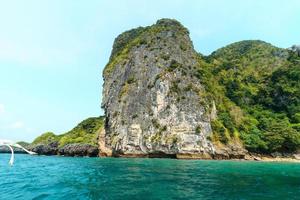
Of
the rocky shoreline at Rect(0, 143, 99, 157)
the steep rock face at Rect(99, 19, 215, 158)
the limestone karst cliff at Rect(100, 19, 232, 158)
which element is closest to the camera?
the limestone karst cliff at Rect(100, 19, 232, 158)

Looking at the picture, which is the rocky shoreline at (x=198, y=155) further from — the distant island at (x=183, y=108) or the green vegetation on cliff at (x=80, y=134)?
the green vegetation on cliff at (x=80, y=134)

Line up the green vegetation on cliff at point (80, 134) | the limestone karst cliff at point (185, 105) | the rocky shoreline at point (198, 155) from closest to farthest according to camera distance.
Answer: the rocky shoreline at point (198, 155), the limestone karst cliff at point (185, 105), the green vegetation on cliff at point (80, 134)

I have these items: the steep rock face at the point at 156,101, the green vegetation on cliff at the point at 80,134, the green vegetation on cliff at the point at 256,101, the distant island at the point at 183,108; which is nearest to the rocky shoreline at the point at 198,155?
the distant island at the point at 183,108

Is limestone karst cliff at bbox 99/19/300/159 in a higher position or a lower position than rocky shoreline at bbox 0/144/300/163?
higher

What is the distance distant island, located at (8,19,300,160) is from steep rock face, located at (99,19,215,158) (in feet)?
0.66

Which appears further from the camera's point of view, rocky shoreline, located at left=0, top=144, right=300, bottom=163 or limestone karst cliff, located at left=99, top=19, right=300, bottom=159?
limestone karst cliff, located at left=99, top=19, right=300, bottom=159

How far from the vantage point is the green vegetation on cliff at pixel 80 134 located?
9119cm

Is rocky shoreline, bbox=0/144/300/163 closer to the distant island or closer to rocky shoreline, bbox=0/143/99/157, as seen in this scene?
rocky shoreline, bbox=0/143/99/157

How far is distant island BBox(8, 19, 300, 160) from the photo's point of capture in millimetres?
66000

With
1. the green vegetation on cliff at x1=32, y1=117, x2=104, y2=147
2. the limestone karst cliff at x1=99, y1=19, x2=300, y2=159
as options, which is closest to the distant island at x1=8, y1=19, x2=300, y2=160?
the limestone karst cliff at x1=99, y1=19, x2=300, y2=159

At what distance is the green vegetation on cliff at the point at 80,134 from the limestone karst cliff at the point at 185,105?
14795 mm

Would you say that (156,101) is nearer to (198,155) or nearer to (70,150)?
(198,155)

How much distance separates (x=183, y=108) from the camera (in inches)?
2731

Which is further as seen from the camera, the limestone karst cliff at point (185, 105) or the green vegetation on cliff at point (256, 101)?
the green vegetation on cliff at point (256, 101)
